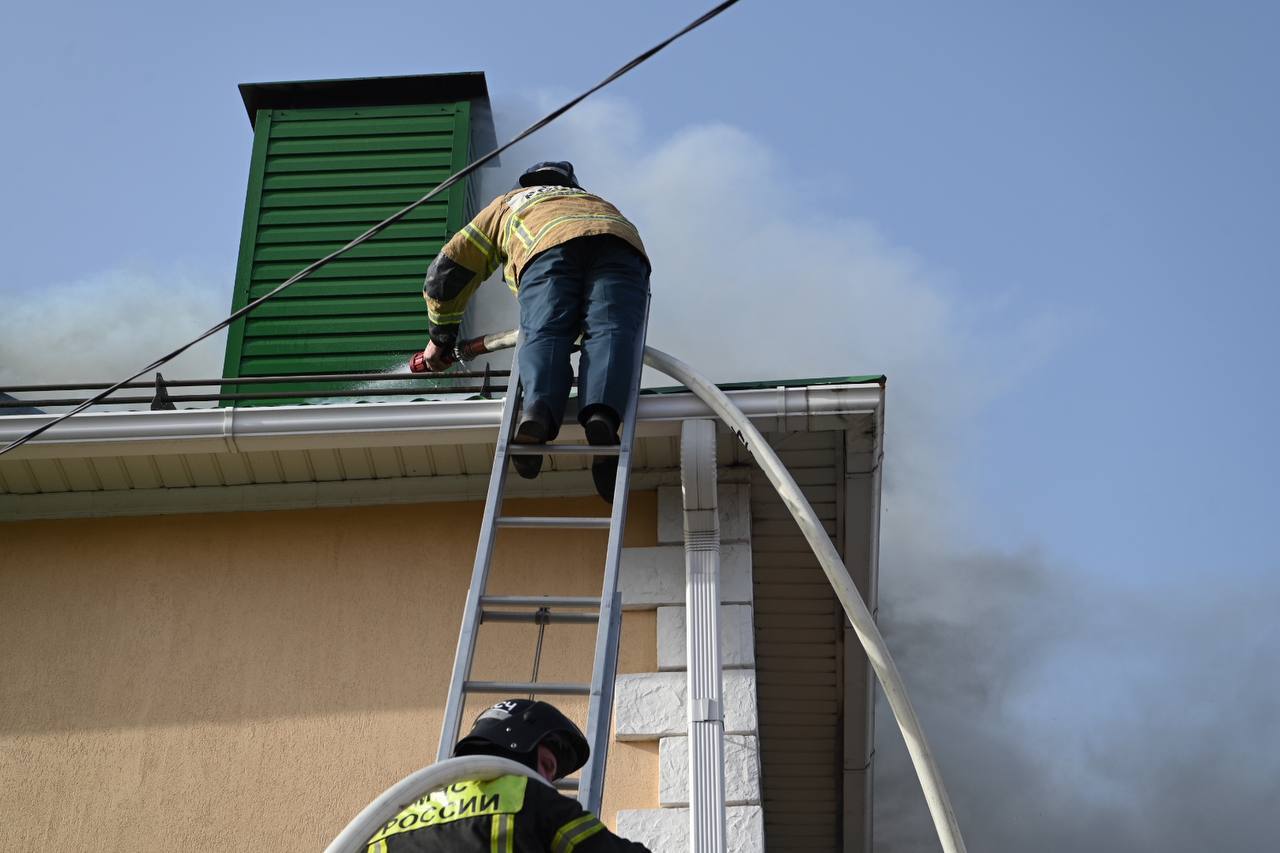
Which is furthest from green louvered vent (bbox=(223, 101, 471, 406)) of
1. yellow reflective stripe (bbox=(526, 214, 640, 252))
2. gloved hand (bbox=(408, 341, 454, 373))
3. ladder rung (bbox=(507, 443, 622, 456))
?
ladder rung (bbox=(507, 443, 622, 456))

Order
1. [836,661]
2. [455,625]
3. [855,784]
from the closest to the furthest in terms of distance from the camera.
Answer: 1. [455,625]
2. [836,661]
3. [855,784]

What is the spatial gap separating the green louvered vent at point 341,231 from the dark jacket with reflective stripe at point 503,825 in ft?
14.4

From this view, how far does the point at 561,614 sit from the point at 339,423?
170 cm

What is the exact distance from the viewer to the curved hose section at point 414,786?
2617 mm

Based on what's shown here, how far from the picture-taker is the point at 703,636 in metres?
5.64

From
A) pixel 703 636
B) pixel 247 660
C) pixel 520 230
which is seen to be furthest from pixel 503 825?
pixel 520 230

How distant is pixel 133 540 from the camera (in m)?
6.32

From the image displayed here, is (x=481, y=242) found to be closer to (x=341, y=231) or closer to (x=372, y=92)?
(x=341, y=231)

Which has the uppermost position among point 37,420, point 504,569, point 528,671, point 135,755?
point 37,420

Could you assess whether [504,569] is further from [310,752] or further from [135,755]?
[135,755]

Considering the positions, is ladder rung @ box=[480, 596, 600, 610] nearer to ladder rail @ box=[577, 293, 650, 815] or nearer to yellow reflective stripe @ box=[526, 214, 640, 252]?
ladder rail @ box=[577, 293, 650, 815]

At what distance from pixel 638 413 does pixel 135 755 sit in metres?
2.34

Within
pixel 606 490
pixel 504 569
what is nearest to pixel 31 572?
pixel 504 569

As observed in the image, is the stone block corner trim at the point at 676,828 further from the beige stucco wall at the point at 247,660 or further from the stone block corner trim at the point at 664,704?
the stone block corner trim at the point at 664,704
